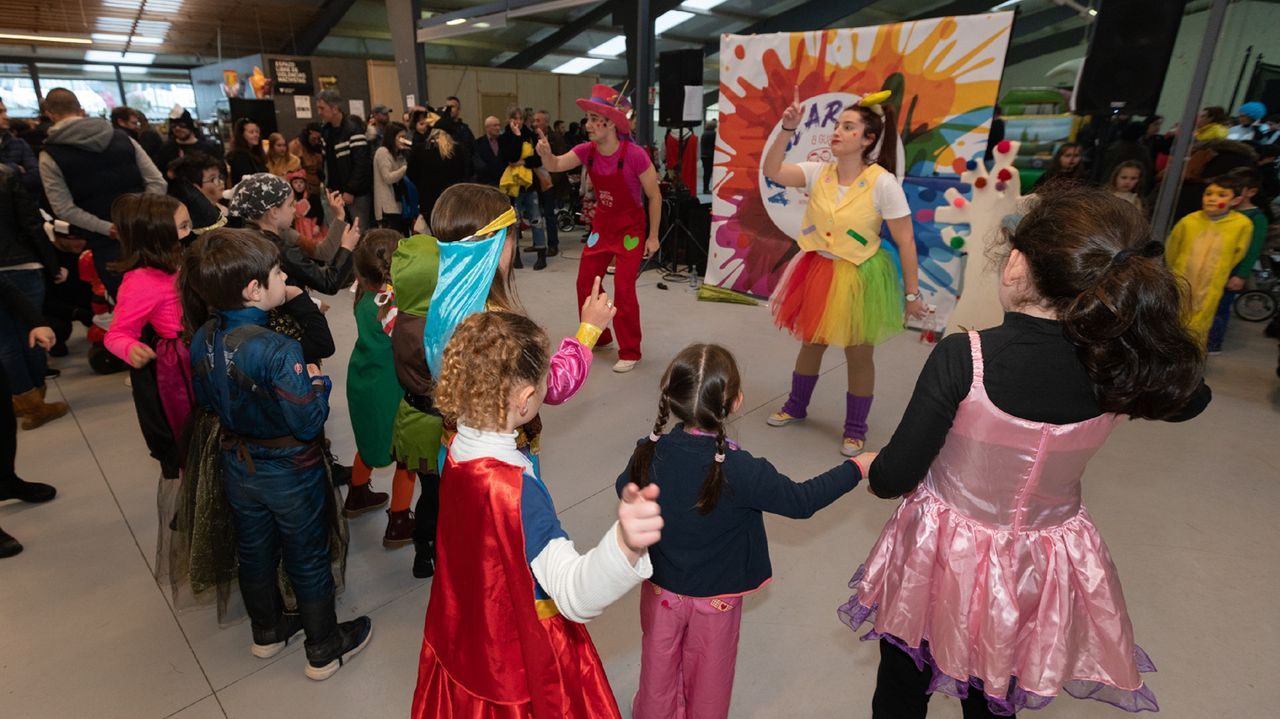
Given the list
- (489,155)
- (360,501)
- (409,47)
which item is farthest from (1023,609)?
(409,47)

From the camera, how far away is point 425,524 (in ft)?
7.72

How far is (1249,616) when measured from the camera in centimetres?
227

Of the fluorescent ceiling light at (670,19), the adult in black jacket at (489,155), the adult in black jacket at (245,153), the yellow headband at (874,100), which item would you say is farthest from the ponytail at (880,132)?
the fluorescent ceiling light at (670,19)

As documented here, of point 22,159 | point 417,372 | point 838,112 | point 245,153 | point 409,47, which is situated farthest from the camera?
point 409,47

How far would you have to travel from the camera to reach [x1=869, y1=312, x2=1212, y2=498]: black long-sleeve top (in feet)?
3.88

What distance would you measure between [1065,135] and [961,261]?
4121 millimetres

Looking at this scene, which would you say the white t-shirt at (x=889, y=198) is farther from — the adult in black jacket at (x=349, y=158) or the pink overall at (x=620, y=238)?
the adult in black jacket at (x=349, y=158)

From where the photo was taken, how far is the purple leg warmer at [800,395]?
359 centimetres

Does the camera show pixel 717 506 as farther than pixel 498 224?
No

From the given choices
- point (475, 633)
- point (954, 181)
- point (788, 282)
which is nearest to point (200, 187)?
point (788, 282)

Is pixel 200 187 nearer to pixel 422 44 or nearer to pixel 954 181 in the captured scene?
pixel 954 181

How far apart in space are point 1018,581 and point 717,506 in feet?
1.99

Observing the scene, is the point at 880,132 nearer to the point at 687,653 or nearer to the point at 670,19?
→ the point at 687,653

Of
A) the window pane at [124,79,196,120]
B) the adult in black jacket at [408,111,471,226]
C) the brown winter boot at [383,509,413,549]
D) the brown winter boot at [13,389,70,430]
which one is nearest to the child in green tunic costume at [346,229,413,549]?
the brown winter boot at [383,509,413,549]
